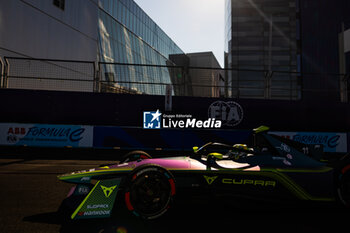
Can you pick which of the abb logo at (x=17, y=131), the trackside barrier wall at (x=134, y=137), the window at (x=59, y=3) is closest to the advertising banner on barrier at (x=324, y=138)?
the trackside barrier wall at (x=134, y=137)

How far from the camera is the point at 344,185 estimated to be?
3.41 metres

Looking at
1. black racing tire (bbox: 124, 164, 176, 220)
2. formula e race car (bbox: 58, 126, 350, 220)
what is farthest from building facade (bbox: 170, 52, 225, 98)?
black racing tire (bbox: 124, 164, 176, 220)

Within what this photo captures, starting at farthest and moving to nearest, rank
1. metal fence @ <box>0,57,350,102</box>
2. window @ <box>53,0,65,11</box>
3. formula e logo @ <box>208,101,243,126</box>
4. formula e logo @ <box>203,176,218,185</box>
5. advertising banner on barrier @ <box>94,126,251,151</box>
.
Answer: window @ <box>53,0,65,11</box>
metal fence @ <box>0,57,350,102</box>
formula e logo @ <box>208,101,243,126</box>
advertising banner on barrier @ <box>94,126,251,151</box>
formula e logo @ <box>203,176,218,185</box>

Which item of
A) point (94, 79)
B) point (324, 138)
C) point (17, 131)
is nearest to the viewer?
point (17, 131)

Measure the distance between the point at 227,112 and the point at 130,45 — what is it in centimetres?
2628

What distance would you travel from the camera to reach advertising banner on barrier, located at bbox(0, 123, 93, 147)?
389 inches

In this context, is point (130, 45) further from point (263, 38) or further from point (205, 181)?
point (205, 181)

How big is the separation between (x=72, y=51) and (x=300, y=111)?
50.2 ft

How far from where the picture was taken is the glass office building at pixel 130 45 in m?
21.5

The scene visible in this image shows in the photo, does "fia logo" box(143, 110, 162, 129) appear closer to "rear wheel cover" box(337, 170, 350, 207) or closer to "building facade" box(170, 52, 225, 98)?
"building facade" box(170, 52, 225, 98)

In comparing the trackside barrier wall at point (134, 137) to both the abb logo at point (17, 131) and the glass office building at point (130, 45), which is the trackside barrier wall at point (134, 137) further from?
the glass office building at point (130, 45)

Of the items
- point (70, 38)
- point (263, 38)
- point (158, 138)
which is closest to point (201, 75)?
point (158, 138)

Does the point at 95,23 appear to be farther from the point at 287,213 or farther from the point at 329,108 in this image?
the point at 287,213

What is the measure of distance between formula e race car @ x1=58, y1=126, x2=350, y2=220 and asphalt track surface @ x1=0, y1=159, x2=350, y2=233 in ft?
0.55
